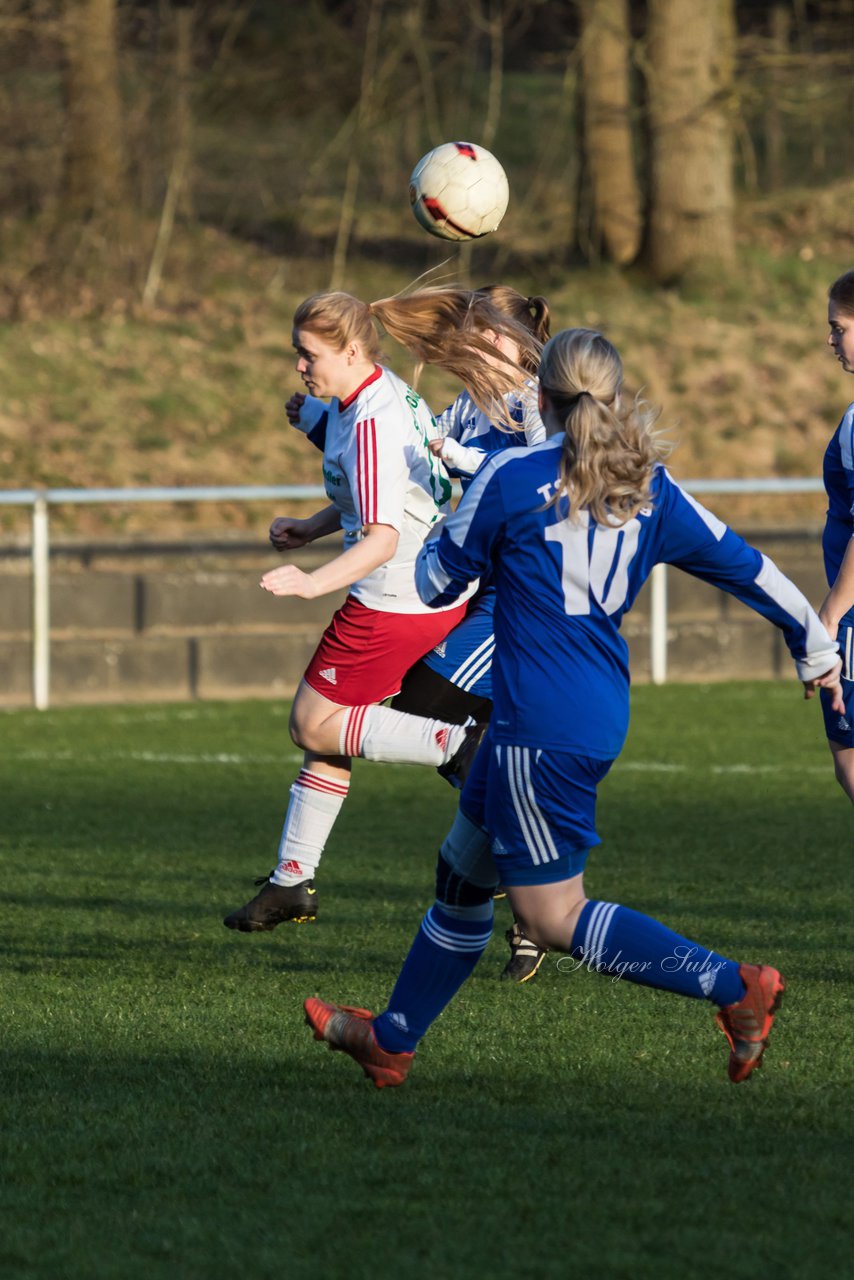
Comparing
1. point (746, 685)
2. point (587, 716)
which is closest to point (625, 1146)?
point (587, 716)

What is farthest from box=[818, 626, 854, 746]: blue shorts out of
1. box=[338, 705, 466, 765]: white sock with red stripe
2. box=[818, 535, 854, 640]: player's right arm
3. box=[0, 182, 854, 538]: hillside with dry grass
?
box=[0, 182, 854, 538]: hillside with dry grass

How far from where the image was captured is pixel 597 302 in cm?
1872

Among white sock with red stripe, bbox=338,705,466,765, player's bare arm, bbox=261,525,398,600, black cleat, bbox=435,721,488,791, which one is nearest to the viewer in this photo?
player's bare arm, bbox=261,525,398,600

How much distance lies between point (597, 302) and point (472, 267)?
69.6 inches

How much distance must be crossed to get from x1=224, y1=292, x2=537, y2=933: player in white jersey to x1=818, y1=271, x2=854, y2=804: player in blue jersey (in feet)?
3.37

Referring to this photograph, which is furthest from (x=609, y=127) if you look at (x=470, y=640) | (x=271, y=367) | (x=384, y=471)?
(x=384, y=471)

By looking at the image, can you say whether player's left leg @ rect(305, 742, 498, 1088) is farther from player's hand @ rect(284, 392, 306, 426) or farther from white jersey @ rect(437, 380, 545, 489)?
player's hand @ rect(284, 392, 306, 426)

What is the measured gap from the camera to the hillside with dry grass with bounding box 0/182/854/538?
15.6m

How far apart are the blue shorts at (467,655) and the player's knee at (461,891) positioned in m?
2.04

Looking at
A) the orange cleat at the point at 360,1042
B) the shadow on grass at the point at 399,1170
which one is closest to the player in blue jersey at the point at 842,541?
the shadow on grass at the point at 399,1170

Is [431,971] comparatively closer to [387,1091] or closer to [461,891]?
[461,891]

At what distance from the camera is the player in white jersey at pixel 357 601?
5.49 m

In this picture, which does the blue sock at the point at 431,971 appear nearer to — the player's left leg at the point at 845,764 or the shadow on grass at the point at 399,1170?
the shadow on grass at the point at 399,1170

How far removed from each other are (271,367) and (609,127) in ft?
15.4
